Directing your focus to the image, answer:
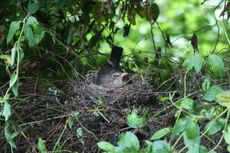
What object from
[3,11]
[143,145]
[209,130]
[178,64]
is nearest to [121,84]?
[178,64]

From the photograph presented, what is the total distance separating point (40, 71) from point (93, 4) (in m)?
0.32

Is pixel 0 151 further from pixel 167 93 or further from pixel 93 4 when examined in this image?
pixel 93 4

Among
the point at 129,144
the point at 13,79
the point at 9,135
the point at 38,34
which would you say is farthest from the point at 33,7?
the point at 129,144

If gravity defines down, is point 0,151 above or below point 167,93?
below

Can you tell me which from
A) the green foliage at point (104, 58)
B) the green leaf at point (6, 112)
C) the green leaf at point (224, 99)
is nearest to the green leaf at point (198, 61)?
the green foliage at point (104, 58)

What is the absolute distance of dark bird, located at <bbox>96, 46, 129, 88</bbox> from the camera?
1.86 meters

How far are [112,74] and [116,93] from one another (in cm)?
18

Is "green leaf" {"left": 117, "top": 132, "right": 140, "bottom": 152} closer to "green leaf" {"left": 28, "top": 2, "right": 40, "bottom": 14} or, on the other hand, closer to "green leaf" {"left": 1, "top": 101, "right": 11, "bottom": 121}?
"green leaf" {"left": 1, "top": 101, "right": 11, "bottom": 121}

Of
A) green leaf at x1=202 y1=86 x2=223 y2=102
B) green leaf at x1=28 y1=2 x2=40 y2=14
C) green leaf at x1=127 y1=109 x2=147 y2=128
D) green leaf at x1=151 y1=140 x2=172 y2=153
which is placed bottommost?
green leaf at x1=127 y1=109 x2=147 y2=128

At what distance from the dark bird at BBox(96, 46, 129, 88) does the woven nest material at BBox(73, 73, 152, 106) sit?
0.06m

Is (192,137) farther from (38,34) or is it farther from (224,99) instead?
(38,34)

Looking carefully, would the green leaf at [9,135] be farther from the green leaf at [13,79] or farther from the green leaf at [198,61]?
the green leaf at [198,61]

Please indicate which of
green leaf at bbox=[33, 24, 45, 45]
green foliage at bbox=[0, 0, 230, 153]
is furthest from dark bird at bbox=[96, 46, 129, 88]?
green leaf at bbox=[33, 24, 45, 45]

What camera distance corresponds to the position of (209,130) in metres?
1.25
